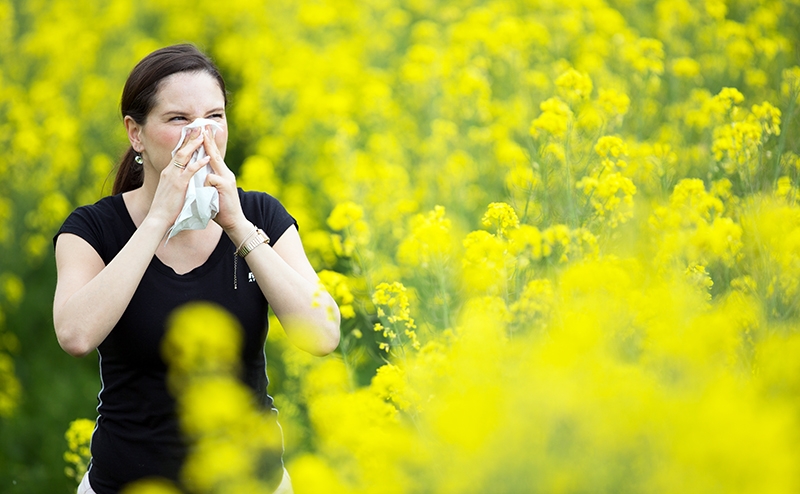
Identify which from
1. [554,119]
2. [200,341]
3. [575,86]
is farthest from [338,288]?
[575,86]

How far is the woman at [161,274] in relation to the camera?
1771 millimetres

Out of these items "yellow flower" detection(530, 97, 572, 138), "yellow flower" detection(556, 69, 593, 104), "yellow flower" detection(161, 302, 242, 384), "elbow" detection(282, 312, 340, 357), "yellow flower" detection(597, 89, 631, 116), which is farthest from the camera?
"yellow flower" detection(597, 89, 631, 116)

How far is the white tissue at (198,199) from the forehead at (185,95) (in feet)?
0.18

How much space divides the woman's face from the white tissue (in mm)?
31

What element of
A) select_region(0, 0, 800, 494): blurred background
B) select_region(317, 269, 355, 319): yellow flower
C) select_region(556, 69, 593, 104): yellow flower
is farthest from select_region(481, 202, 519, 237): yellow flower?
select_region(556, 69, 593, 104): yellow flower

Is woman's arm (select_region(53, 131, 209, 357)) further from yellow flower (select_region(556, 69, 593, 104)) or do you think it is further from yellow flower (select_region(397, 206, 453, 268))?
yellow flower (select_region(556, 69, 593, 104))

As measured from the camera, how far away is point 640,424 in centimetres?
122

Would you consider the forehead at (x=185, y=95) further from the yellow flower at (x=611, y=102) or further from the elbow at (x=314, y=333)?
the yellow flower at (x=611, y=102)

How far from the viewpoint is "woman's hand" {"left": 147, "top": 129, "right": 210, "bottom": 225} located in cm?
180

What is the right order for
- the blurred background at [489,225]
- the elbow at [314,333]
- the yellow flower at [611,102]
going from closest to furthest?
the blurred background at [489,225] < the elbow at [314,333] < the yellow flower at [611,102]

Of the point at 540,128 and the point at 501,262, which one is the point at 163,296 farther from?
the point at 540,128

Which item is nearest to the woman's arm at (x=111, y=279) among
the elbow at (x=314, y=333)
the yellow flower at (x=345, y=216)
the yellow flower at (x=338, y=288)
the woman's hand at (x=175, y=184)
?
the woman's hand at (x=175, y=184)

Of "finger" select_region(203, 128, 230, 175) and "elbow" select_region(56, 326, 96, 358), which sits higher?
"finger" select_region(203, 128, 230, 175)

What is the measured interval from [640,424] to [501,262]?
94 cm
